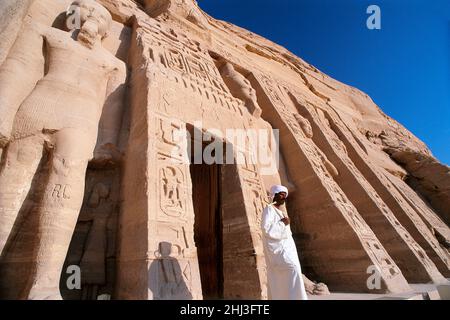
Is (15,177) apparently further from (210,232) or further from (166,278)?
(210,232)

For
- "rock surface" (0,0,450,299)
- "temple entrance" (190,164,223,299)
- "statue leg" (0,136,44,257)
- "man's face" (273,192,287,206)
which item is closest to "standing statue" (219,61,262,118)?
"rock surface" (0,0,450,299)

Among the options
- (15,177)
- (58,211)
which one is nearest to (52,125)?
(15,177)

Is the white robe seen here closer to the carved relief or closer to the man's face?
the man's face

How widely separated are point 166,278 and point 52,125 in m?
1.80

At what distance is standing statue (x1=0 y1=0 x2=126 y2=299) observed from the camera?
93.7 inches

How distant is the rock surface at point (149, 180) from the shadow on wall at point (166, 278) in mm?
12

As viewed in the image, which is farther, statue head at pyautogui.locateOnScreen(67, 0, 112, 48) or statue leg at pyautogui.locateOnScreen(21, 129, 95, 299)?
statue head at pyautogui.locateOnScreen(67, 0, 112, 48)

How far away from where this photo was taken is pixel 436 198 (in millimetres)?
9227

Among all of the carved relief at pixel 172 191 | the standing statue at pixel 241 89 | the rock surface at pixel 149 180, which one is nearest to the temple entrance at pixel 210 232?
the rock surface at pixel 149 180

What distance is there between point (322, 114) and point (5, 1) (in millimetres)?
7998

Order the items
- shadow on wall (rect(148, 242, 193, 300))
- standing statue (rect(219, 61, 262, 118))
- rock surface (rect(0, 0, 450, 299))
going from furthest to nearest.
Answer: standing statue (rect(219, 61, 262, 118)) → rock surface (rect(0, 0, 450, 299)) → shadow on wall (rect(148, 242, 193, 300))

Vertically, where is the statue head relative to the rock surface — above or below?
above

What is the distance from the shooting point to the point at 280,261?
2.32 m

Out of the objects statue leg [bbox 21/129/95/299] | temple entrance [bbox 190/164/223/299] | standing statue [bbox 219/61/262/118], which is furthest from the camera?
standing statue [bbox 219/61/262/118]
